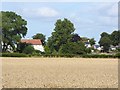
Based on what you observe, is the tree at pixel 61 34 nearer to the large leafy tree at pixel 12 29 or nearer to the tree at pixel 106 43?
the large leafy tree at pixel 12 29

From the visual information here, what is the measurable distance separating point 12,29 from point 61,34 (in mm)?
20149

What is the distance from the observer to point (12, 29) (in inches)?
4518

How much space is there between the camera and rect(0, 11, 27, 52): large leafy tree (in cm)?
11025

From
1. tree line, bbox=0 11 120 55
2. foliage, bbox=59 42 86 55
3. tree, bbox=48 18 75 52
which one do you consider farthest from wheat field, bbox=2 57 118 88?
tree, bbox=48 18 75 52

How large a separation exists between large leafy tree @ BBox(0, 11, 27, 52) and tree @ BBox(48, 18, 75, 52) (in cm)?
1322

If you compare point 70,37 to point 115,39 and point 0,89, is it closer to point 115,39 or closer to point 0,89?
point 115,39

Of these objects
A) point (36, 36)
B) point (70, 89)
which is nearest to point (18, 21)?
point (36, 36)

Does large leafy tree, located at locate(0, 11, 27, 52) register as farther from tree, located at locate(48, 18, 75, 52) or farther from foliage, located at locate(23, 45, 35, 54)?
tree, located at locate(48, 18, 75, 52)

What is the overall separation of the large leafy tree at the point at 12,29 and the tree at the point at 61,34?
1322 centimetres

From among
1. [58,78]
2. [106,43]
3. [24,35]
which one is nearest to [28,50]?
A: [24,35]

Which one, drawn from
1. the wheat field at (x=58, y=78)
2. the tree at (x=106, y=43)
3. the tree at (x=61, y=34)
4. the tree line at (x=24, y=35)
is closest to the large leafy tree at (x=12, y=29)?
the tree line at (x=24, y=35)

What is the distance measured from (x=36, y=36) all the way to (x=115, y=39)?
122ft

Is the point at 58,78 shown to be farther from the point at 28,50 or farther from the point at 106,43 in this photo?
the point at 106,43

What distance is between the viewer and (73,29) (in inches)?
5138
